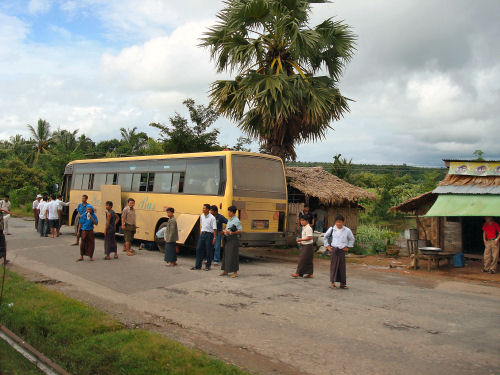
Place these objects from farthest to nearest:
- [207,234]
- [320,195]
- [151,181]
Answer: [320,195], [151,181], [207,234]

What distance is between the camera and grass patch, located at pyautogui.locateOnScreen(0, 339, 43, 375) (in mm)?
4484

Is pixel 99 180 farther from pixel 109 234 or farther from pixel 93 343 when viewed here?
pixel 93 343

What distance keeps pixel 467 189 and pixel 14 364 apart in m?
13.3

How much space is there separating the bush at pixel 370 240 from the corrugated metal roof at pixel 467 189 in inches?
133

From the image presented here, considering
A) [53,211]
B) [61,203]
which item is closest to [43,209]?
[53,211]

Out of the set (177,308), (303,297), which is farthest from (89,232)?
(303,297)

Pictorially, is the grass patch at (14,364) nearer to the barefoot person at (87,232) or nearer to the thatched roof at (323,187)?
the barefoot person at (87,232)

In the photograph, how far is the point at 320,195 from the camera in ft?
55.6

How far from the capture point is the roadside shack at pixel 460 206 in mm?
13281

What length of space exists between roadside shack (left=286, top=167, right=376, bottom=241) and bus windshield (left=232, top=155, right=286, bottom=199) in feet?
10.7

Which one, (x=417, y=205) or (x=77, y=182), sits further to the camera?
(x=77, y=182)

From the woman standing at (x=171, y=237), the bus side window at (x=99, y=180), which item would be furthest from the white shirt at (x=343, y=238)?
the bus side window at (x=99, y=180)

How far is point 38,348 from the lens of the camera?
17.8ft

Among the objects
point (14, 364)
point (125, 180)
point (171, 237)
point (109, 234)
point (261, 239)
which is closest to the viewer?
point (14, 364)
